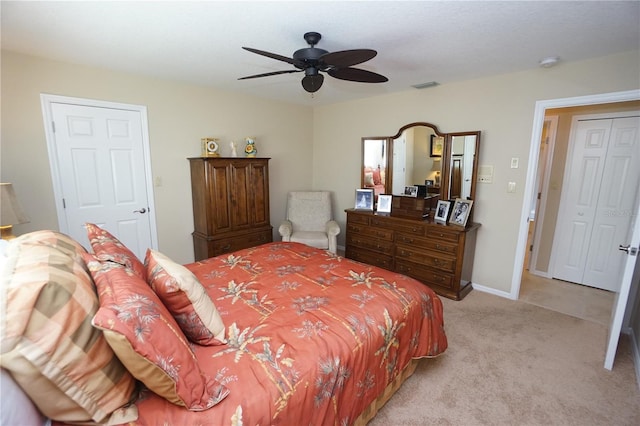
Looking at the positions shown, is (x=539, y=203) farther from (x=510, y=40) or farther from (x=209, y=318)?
(x=209, y=318)

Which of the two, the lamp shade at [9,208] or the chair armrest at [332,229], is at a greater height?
the lamp shade at [9,208]

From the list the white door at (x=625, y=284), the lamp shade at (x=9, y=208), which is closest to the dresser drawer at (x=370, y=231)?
the white door at (x=625, y=284)

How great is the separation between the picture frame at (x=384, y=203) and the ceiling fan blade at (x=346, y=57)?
2232mm

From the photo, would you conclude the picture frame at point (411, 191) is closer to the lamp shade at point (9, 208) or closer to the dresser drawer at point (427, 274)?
the dresser drawer at point (427, 274)

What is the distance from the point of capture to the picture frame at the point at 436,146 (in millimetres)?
3485

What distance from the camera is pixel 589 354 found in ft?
7.52

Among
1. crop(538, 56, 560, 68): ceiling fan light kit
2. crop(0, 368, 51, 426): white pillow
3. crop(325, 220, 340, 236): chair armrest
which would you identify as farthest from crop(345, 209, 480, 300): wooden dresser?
crop(0, 368, 51, 426): white pillow

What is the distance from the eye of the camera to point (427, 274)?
334cm

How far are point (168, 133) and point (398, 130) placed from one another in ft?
9.37

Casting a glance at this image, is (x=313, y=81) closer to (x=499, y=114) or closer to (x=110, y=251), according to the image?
(x=110, y=251)

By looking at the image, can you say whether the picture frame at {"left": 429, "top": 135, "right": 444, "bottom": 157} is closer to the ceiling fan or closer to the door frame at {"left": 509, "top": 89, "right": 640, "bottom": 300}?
the door frame at {"left": 509, "top": 89, "right": 640, "bottom": 300}

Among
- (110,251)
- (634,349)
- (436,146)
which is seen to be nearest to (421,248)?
(436,146)

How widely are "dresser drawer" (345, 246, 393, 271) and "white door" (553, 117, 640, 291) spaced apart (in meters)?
2.18

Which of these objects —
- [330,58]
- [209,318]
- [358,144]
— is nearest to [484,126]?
[358,144]
